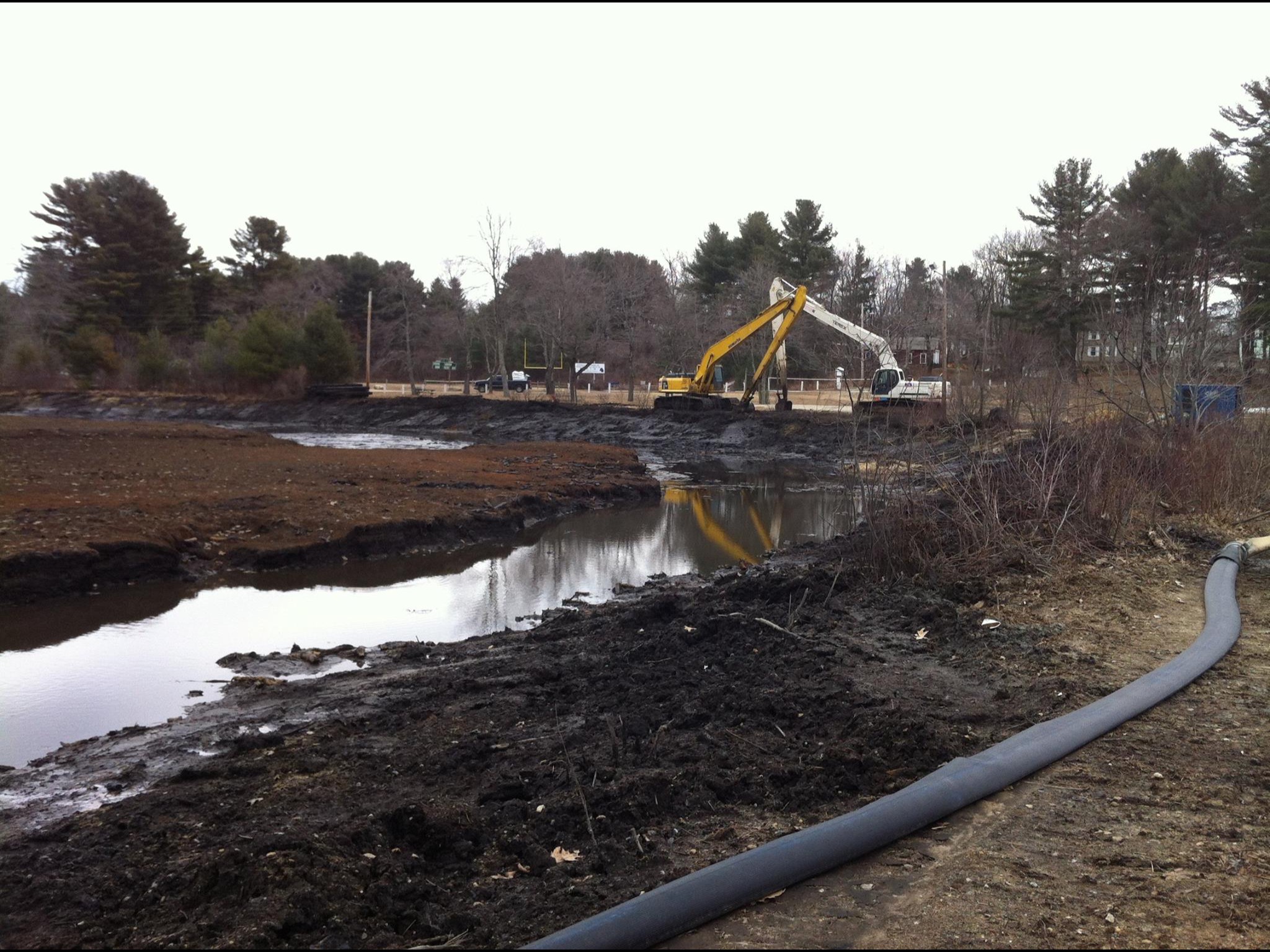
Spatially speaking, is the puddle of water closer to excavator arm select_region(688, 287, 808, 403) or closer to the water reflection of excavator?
excavator arm select_region(688, 287, 808, 403)

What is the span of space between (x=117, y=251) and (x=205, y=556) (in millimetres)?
60320

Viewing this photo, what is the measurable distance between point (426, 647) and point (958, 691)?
5.40m

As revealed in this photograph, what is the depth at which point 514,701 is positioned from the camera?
7.45 meters

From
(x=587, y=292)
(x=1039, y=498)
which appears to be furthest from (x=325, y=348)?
(x=1039, y=498)

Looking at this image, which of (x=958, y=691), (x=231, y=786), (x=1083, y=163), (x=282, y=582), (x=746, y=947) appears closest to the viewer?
(x=746, y=947)

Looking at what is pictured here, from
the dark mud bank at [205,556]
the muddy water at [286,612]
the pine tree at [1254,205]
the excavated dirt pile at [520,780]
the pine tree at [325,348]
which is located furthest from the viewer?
A: the pine tree at [325,348]

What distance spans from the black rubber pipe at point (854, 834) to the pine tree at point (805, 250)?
5279 cm

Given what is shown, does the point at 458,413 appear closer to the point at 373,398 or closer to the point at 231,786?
the point at 373,398

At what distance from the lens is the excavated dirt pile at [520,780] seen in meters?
4.11

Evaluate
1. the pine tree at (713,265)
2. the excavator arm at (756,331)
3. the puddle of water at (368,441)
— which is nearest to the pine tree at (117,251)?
the puddle of water at (368,441)

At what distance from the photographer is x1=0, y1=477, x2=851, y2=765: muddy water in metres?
8.77

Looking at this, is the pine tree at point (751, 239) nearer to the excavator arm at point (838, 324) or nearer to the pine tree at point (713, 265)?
the pine tree at point (713, 265)

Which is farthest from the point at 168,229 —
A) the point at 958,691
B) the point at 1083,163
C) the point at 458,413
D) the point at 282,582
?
the point at 958,691

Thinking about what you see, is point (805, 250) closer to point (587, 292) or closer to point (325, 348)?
point (587, 292)
